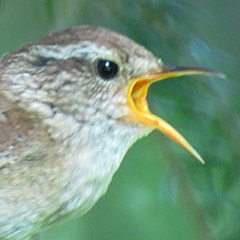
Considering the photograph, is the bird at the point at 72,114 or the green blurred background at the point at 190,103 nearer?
the bird at the point at 72,114

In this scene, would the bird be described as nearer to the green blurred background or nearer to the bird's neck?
the bird's neck

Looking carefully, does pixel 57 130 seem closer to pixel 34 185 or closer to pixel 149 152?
pixel 34 185

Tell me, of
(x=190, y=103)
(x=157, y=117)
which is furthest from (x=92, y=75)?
(x=190, y=103)

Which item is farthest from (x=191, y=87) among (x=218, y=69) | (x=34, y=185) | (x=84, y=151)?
A: (x=34, y=185)

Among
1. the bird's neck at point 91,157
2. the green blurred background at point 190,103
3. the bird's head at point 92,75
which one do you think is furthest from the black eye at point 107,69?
the green blurred background at point 190,103

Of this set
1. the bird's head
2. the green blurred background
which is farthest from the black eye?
the green blurred background

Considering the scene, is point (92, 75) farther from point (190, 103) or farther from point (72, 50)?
point (190, 103)

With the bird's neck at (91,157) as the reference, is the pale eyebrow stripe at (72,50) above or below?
above

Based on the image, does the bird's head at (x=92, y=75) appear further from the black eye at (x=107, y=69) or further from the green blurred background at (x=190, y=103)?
the green blurred background at (x=190, y=103)
